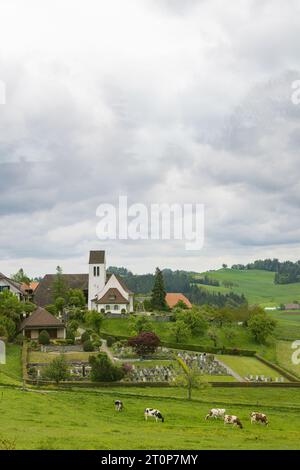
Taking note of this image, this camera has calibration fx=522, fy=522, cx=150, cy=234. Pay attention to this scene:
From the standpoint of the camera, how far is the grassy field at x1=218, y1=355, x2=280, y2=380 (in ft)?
204

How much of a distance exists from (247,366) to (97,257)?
44.2m

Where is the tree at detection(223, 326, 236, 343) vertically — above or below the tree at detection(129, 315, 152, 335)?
below

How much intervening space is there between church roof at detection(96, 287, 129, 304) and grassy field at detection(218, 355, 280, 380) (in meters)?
26.1

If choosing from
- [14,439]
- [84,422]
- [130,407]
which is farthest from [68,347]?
[14,439]

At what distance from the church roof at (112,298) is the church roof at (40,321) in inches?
707

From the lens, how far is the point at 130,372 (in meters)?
55.5

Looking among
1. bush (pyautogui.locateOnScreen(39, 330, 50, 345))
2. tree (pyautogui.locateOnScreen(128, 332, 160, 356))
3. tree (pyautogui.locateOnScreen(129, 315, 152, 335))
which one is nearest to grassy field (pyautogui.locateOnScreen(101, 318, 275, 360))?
tree (pyautogui.locateOnScreen(129, 315, 152, 335))

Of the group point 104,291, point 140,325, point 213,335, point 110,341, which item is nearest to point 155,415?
point 110,341

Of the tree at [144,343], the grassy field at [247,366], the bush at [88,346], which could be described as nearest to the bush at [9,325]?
the bush at [88,346]

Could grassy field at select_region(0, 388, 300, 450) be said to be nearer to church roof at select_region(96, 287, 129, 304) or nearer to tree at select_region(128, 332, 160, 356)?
tree at select_region(128, 332, 160, 356)

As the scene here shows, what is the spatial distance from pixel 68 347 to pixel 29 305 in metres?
15.8

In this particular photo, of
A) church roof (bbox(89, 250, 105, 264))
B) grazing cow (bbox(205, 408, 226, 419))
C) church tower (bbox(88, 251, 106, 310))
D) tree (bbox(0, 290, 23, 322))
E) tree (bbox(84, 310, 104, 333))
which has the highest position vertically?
church roof (bbox(89, 250, 105, 264))

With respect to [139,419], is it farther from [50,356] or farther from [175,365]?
[50,356]

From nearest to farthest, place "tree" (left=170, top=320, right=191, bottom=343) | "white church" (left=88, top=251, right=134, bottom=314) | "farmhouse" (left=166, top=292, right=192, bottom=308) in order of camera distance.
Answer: "tree" (left=170, top=320, right=191, bottom=343)
"white church" (left=88, top=251, right=134, bottom=314)
"farmhouse" (left=166, top=292, right=192, bottom=308)
